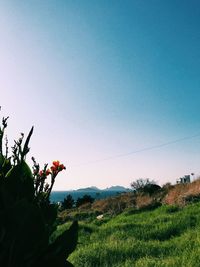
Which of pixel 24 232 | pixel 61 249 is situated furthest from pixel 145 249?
pixel 24 232

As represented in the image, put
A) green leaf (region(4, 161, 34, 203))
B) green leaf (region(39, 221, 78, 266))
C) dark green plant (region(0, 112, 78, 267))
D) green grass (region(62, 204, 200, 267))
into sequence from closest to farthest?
dark green plant (region(0, 112, 78, 267))
green leaf (region(39, 221, 78, 266))
green leaf (region(4, 161, 34, 203))
green grass (region(62, 204, 200, 267))

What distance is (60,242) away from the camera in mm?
1771

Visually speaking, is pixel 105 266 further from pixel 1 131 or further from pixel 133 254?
pixel 1 131

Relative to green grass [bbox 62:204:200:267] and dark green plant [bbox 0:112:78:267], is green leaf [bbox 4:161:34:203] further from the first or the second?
Result: green grass [bbox 62:204:200:267]

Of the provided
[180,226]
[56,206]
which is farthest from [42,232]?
[180,226]

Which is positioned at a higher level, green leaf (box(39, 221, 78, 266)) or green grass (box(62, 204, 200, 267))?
green leaf (box(39, 221, 78, 266))

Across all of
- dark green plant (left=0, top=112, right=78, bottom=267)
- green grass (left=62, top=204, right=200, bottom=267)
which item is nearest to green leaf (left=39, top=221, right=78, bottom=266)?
dark green plant (left=0, top=112, right=78, bottom=267)

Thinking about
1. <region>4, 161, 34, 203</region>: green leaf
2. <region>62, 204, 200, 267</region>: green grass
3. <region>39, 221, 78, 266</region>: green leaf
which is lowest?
<region>62, 204, 200, 267</region>: green grass

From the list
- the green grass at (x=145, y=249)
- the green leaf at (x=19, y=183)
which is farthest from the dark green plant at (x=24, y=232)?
the green grass at (x=145, y=249)

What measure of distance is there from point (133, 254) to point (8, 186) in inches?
235

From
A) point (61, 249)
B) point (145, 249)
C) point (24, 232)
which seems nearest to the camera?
point (24, 232)

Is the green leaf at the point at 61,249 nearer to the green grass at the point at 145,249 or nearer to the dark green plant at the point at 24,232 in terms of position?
the dark green plant at the point at 24,232

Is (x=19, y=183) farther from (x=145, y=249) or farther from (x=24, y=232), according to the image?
(x=145, y=249)

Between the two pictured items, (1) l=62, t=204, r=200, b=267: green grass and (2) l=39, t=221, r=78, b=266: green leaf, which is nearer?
(2) l=39, t=221, r=78, b=266: green leaf
